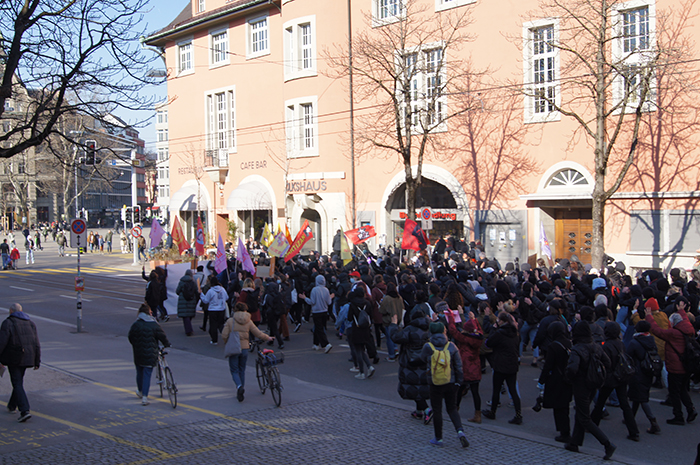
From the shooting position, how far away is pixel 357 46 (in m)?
26.6

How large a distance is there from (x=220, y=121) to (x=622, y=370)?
31105 mm

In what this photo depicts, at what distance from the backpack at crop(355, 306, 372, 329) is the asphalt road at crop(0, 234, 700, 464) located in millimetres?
1024

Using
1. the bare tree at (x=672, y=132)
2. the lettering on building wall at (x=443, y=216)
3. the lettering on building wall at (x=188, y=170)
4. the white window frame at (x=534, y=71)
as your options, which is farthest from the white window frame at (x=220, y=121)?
the bare tree at (x=672, y=132)

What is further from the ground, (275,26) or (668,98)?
(275,26)

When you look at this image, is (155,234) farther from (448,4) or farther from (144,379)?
(448,4)

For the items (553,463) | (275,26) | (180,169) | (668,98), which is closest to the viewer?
(553,463)

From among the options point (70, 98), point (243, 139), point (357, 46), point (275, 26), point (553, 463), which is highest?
point (275, 26)

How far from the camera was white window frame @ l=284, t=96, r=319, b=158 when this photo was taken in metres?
29.6

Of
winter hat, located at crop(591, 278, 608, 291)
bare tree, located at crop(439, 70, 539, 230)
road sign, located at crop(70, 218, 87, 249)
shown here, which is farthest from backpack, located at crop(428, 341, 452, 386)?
bare tree, located at crop(439, 70, 539, 230)

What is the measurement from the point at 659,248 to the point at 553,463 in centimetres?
1553

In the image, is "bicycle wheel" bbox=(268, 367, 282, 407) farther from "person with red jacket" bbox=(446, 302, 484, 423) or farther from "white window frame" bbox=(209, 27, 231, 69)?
"white window frame" bbox=(209, 27, 231, 69)

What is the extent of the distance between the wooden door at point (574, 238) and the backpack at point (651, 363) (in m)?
14.5

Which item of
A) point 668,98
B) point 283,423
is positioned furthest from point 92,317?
point 668,98

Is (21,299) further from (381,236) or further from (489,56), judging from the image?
(489,56)
